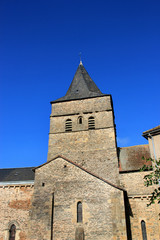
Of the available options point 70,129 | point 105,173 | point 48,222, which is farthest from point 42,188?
point 70,129

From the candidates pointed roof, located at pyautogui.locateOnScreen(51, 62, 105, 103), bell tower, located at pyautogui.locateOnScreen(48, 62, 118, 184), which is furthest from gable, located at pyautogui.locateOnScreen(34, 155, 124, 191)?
pointed roof, located at pyautogui.locateOnScreen(51, 62, 105, 103)

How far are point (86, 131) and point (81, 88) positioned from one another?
17.4 ft

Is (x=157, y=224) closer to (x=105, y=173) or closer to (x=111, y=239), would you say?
(x=111, y=239)

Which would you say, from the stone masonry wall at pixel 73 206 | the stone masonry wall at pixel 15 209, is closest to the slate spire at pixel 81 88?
the stone masonry wall at pixel 73 206

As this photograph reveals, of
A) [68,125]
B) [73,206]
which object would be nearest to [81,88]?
[68,125]

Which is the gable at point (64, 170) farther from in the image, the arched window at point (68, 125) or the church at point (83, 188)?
the arched window at point (68, 125)

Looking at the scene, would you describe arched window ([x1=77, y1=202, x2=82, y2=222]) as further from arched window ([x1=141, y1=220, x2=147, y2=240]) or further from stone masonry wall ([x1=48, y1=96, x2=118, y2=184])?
arched window ([x1=141, y1=220, x2=147, y2=240])

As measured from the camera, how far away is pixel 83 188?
12891 millimetres

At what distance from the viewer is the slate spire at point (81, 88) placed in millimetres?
19906

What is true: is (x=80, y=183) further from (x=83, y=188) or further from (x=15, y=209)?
(x=15, y=209)

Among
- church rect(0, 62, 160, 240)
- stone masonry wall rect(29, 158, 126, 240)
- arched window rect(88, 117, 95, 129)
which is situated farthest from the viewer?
arched window rect(88, 117, 95, 129)

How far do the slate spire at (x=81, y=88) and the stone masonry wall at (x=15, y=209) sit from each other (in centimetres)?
887

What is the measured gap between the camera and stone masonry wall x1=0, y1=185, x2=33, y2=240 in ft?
46.1

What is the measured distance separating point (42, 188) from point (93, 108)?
8363mm
